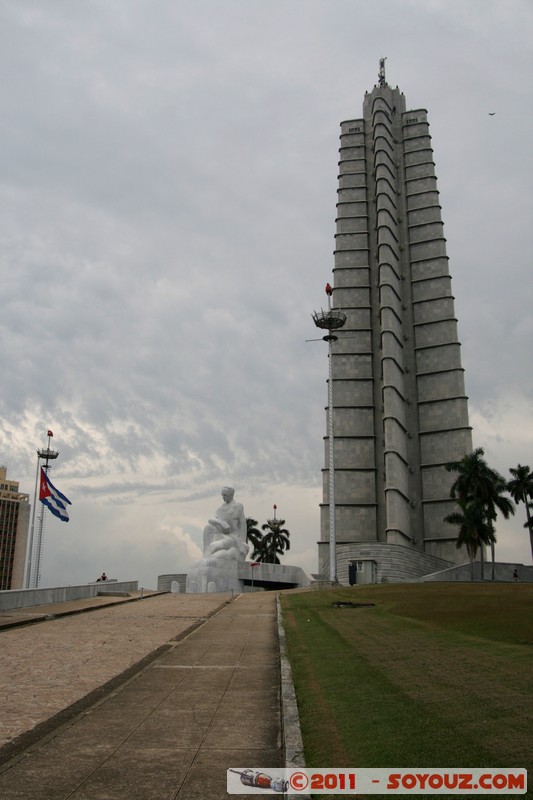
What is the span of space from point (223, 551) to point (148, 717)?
43138 mm

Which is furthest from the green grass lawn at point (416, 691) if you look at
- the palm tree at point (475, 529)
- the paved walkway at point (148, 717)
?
the palm tree at point (475, 529)

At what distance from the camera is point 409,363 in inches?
2980

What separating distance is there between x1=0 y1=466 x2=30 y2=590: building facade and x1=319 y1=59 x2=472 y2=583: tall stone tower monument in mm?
61873

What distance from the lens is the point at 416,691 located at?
8398 millimetres

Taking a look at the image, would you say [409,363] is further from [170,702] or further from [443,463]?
[170,702]

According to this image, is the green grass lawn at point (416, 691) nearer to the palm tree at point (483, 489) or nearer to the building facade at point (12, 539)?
the palm tree at point (483, 489)

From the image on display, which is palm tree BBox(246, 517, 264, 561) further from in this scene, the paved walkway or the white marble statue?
the paved walkway

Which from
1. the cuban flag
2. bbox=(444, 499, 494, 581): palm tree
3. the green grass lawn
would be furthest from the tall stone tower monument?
the green grass lawn

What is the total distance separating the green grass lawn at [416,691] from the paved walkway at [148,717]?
2.03ft

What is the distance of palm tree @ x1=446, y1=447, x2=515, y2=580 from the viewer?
59.9m

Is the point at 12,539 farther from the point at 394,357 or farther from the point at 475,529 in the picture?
the point at 475,529

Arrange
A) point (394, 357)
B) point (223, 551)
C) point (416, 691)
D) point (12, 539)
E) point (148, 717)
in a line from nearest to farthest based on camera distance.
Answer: point (148, 717)
point (416, 691)
point (223, 551)
point (394, 357)
point (12, 539)

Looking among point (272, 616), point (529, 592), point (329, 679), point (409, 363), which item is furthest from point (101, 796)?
point (409, 363)

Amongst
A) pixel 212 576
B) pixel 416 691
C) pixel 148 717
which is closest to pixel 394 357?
pixel 212 576
